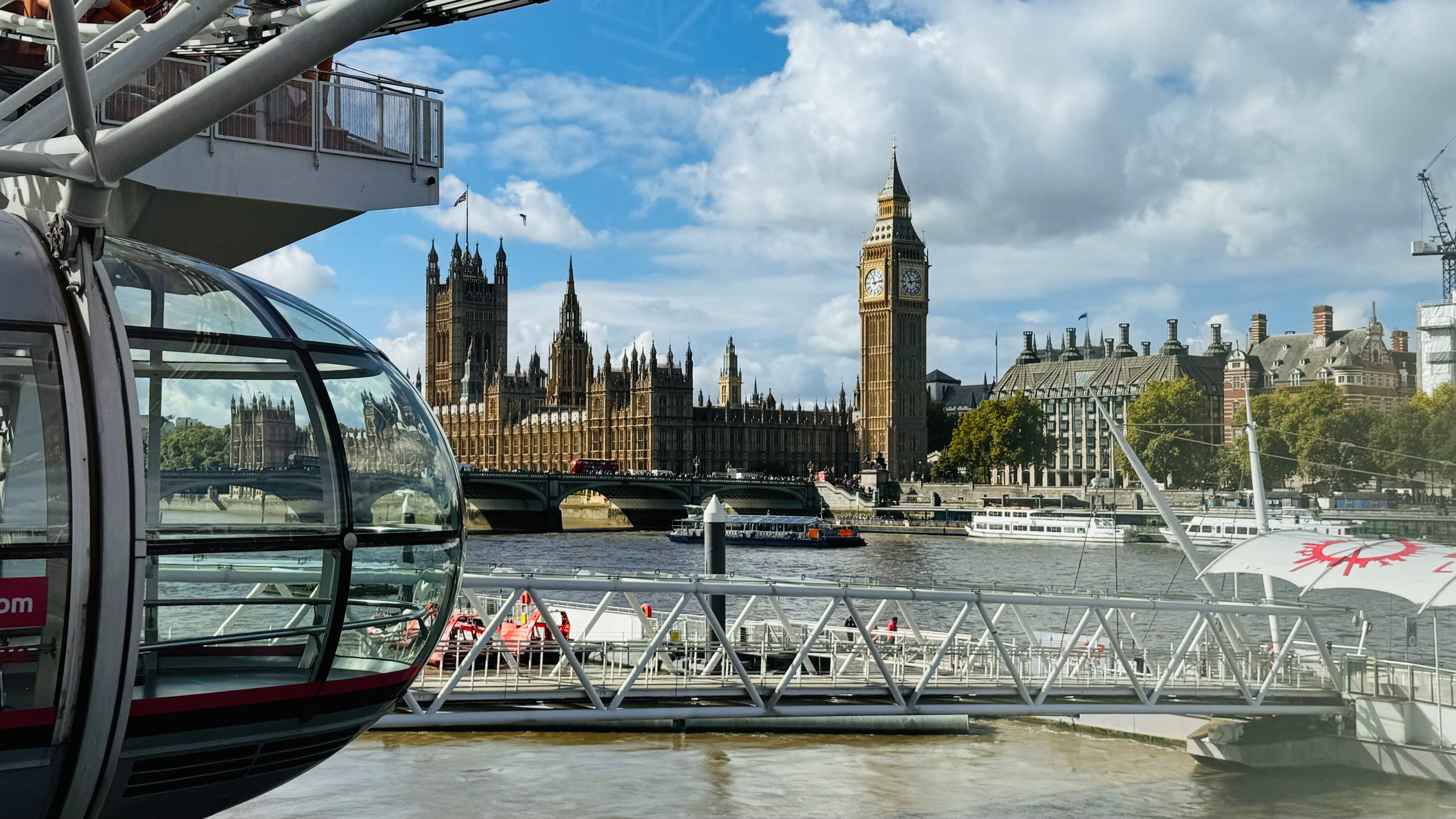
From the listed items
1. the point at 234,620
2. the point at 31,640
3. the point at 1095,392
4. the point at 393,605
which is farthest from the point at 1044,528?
the point at 31,640

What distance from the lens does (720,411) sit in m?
121

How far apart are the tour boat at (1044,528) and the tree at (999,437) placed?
21.5 metres

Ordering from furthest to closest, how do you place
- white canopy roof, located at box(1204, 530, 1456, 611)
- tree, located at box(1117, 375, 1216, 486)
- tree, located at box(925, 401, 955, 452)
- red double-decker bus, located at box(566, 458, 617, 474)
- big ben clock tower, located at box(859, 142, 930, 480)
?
tree, located at box(925, 401, 955, 452) → big ben clock tower, located at box(859, 142, 930, 480) → red double-decker bus, located at box(566, 458, 617, 474) → tree, located at box(1117, 375, 1216, 486) → white canopy roof, located at box(1204, 530, 1456, 611)

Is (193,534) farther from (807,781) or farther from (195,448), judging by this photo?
(807,781)

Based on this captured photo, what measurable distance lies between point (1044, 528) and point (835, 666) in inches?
2333

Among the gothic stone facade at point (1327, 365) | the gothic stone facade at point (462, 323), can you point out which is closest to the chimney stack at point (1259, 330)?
the gothic stone facade at point (1327, 365)

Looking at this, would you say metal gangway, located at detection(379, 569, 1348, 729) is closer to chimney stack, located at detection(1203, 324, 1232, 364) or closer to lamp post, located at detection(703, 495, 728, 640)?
lamp post, located at detection(703, 495, 728, 640)

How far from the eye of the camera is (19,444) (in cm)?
363

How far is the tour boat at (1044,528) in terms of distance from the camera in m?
72.4

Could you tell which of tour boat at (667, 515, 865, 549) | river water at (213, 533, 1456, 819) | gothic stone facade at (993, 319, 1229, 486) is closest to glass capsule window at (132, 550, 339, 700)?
river water at (213, 533, 1456, 819)

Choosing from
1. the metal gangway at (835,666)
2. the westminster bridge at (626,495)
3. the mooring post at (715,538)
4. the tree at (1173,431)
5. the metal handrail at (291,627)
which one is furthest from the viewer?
the tree at (1173,431)

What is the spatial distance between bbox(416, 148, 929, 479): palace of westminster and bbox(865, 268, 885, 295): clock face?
0.13 m

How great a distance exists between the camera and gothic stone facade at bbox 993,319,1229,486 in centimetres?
11331

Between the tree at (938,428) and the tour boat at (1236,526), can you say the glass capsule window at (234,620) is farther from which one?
the tree at (938,428)
